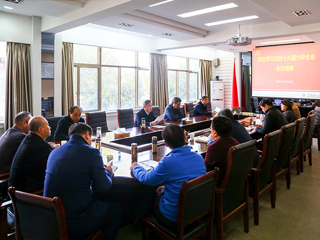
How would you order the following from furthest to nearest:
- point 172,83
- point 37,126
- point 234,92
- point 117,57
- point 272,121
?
point 234,92 → point 172,83 → point 117,57 → point 272,121 → point 37,126

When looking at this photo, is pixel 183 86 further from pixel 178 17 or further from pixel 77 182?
pixel 77 182

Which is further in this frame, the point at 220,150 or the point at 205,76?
the point at 205,76

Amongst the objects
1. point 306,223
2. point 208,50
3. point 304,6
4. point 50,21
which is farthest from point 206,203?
point 208,50

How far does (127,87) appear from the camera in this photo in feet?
26.7

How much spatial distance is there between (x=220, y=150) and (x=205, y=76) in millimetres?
9072

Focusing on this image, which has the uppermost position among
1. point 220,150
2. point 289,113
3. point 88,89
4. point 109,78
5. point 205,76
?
point 205,76

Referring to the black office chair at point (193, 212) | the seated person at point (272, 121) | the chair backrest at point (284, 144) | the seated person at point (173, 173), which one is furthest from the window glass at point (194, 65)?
the black office chair at point (193, 212)

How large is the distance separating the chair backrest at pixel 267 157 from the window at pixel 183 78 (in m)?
7.03

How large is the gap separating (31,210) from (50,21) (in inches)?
180

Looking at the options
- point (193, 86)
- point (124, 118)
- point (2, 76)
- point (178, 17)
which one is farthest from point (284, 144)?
point (193, 86)

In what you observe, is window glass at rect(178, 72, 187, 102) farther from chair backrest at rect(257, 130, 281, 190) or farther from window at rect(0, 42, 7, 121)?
chair backrest at rect(257, 130, 281, 190)

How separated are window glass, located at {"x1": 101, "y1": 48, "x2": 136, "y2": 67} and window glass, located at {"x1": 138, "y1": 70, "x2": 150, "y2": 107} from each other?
0.49 metres

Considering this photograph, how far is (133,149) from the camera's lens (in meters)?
2.65

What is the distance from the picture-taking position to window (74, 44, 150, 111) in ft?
22.7
